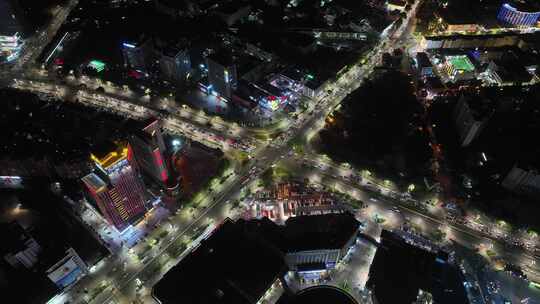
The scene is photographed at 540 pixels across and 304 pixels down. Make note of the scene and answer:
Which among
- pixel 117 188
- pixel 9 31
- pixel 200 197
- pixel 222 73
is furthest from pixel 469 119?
pixel 9 31

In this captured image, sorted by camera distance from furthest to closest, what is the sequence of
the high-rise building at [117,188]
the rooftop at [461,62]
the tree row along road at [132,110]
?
the rooftop at [461,62] < the tree row along road at [132,110] < the high-rise building at [117,188]

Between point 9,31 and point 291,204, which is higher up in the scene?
point 9,31

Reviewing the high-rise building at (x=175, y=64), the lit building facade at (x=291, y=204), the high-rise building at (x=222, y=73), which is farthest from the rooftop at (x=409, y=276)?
the high-rise building at (x=175, y=64)

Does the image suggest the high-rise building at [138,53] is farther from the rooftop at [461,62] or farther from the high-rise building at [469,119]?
the rooftop at [461,62]

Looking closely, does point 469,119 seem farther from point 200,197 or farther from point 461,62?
point 200,197

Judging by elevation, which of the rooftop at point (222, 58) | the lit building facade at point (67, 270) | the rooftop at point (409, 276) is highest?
the rooftop at point (222, 58)

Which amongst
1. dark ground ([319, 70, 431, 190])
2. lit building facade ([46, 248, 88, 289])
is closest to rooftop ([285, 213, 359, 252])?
dark ground ([319, 70, 431, 190])

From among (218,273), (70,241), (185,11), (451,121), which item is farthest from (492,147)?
(185,11)
